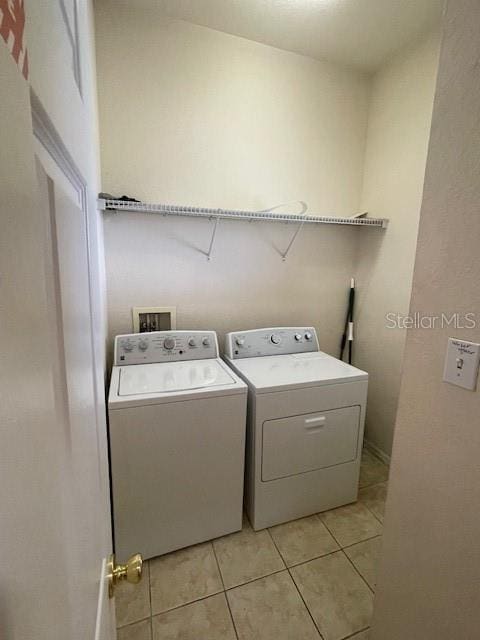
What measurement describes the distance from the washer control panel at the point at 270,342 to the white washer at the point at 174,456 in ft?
1.19

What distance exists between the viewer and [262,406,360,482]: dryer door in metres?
1.68

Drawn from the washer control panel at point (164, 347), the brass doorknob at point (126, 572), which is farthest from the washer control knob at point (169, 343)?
the brass doorknob at point (126, 572)

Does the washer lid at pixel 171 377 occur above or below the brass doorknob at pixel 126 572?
above

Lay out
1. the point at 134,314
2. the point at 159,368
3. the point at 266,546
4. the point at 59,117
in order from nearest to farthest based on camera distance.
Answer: the point at 59,117, the point at 266,546, the point at 159,368, the point at 134,314

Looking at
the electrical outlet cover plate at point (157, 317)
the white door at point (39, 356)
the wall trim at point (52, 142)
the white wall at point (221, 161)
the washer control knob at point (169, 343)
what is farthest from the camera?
the electrical outlet cover plate at point (157, 317)

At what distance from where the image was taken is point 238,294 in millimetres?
2311

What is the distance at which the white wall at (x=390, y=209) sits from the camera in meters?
1.96

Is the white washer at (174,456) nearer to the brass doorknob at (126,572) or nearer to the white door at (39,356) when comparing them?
the brass doorknob at (126,572)

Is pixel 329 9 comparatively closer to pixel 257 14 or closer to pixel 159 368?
pixel 257 14

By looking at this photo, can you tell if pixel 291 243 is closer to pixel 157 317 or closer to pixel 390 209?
pixel 390 209

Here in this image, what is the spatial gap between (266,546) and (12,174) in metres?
2.04

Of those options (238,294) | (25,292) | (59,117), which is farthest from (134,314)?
(25,292)

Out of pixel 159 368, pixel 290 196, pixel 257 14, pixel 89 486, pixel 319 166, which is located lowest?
pixel 159 368

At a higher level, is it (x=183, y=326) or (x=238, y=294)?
(x=238, y=294)
